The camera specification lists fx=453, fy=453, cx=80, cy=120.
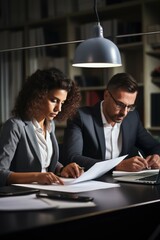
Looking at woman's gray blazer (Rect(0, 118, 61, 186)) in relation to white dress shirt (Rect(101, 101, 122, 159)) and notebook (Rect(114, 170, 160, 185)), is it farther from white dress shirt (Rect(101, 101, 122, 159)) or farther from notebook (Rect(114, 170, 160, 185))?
white dress shirt (Rect(101, 101, 122, 159))

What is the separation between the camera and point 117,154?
2.75 meters

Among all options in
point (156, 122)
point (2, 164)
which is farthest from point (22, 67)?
point (2, 164)

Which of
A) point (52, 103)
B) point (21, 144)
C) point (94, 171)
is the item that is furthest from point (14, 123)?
point (94, 171)

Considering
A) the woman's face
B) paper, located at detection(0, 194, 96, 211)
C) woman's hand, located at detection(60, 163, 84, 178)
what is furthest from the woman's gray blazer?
paper, located at detection(0, 194, 96, 211)

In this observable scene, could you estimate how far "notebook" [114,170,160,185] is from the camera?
1.93 m

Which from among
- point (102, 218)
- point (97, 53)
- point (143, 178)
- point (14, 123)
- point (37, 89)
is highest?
point (97, 53)

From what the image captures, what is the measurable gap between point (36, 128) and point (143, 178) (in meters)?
0.63

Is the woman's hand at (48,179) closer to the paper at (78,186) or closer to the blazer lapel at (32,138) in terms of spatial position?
the paper at (78,186)

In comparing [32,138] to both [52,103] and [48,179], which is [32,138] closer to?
[52,103]

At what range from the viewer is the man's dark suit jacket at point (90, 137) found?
2594 millimetres

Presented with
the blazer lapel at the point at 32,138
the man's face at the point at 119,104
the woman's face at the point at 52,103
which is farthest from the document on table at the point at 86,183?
the man's face at the point at 119,104

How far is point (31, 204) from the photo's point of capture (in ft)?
4.55

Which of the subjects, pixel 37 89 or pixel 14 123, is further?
pixel 37 89

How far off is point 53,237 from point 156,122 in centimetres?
270
